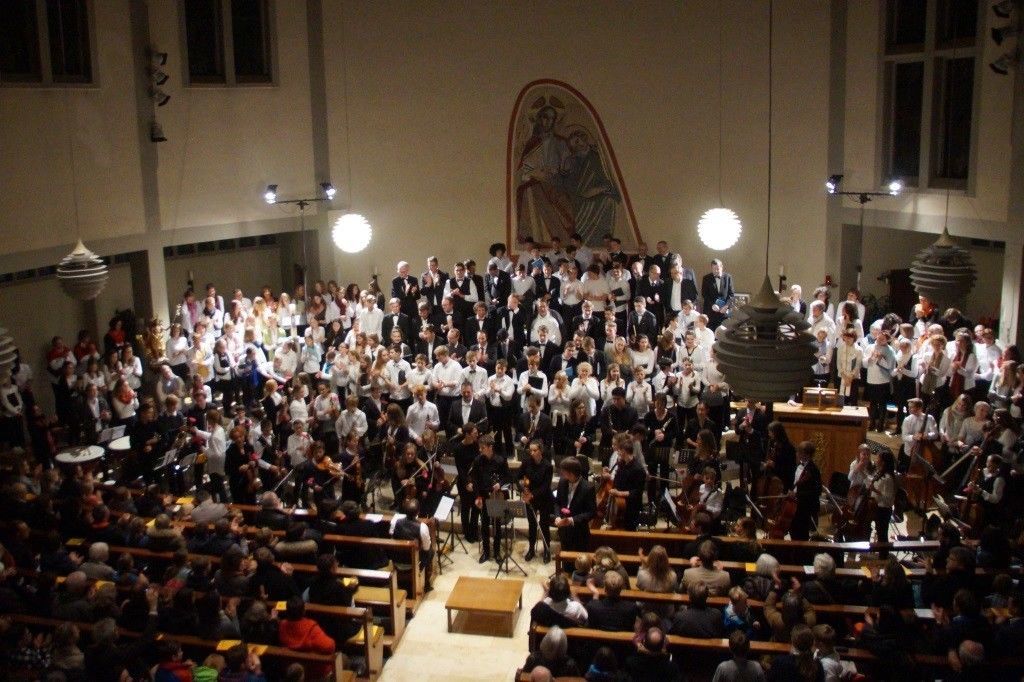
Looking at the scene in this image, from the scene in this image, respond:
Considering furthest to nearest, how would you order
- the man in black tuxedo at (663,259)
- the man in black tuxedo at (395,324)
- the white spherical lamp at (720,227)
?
the man in black tuxedo at (663,259) → the man in black tuxedo at (395,324) → the white spherical lamp at (720,227)

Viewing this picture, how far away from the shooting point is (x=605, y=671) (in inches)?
290

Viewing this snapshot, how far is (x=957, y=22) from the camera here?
47.9ft

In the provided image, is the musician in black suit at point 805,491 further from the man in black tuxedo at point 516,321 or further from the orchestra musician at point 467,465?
the man in black tuxedo at point 516,321

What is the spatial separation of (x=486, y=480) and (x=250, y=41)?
357 inches

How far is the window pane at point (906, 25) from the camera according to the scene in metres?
15.1

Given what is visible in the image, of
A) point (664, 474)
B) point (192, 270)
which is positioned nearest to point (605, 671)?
point (664, 474)

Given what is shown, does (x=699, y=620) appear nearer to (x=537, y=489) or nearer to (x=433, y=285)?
(x=537, y=489)

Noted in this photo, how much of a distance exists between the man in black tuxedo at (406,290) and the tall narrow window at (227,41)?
12.5ft

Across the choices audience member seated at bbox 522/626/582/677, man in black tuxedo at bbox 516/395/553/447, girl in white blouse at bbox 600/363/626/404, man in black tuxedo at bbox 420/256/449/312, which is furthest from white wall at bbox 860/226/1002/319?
audience member seated at bbox 522/626/582/677

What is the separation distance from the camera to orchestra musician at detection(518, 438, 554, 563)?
1080 cm

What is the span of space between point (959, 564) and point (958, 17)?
9.05 m

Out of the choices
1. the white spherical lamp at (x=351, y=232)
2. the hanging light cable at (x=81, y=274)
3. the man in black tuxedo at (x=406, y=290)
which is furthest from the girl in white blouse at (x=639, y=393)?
the hanging light cable at (x=81, y=274)

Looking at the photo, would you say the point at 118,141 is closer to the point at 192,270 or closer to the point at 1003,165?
the point at 192,270

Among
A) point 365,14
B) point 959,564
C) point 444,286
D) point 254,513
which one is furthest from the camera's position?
point 365,14
